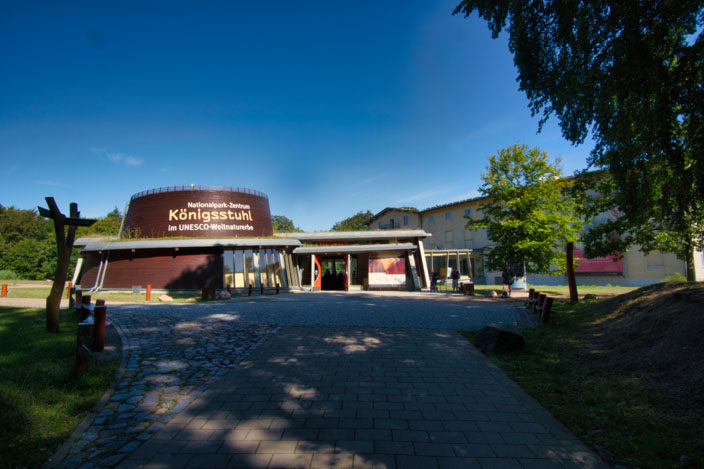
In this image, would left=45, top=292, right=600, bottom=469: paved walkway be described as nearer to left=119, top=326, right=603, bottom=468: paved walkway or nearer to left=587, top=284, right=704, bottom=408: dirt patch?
left=119, top=326, right=603, bottom=468: paved walkway

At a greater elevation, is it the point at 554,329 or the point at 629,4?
the point at 629,4

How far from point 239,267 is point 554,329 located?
16941 millimetres

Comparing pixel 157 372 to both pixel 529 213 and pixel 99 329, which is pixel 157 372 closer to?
pixel 99 329

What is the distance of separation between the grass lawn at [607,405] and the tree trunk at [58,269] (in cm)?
815

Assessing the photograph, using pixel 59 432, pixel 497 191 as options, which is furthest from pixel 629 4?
pixel 497 191

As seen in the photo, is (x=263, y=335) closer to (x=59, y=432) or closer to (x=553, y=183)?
(x=59, y=432)

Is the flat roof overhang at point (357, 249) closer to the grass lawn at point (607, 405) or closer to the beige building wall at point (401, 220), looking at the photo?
the grass lawn at point (607, 405)

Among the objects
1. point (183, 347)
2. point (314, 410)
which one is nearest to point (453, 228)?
point (183, 347)

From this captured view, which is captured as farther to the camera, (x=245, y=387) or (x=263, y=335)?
(x=263, y=335)

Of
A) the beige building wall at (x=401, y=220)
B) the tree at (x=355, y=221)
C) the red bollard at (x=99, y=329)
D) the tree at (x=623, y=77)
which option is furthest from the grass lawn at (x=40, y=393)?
the tree at (x=355, y=221)

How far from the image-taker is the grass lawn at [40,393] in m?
2.88

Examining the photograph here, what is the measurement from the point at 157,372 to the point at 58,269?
3.86m

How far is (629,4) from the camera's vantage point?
446cm

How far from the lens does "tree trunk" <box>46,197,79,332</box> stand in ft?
21.2
